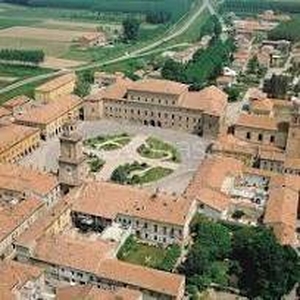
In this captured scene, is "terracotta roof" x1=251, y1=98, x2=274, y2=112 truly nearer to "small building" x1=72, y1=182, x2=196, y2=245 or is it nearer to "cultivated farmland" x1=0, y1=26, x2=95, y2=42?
"small building" x1=72, y1=182, x2=196, y2=245

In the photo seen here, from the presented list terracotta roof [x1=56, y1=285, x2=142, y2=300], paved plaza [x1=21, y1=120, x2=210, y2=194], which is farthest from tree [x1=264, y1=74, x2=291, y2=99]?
terracotta roof [x1=56, y1=285, x2=142, y2=300]

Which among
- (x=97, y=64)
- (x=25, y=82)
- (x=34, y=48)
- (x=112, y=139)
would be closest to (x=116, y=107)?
(x=112, y=139)

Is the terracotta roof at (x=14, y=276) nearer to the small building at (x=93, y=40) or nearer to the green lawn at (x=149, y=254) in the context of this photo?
the green lawn at (x=149, y=254)

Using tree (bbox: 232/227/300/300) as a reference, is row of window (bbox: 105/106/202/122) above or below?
above

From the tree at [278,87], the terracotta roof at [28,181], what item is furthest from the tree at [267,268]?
the tree at [278,87]

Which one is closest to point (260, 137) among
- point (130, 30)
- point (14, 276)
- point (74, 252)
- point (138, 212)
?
point (138, 212)

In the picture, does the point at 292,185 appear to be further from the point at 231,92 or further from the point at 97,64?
the point at 97,64

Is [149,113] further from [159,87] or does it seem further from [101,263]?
[101,263]
